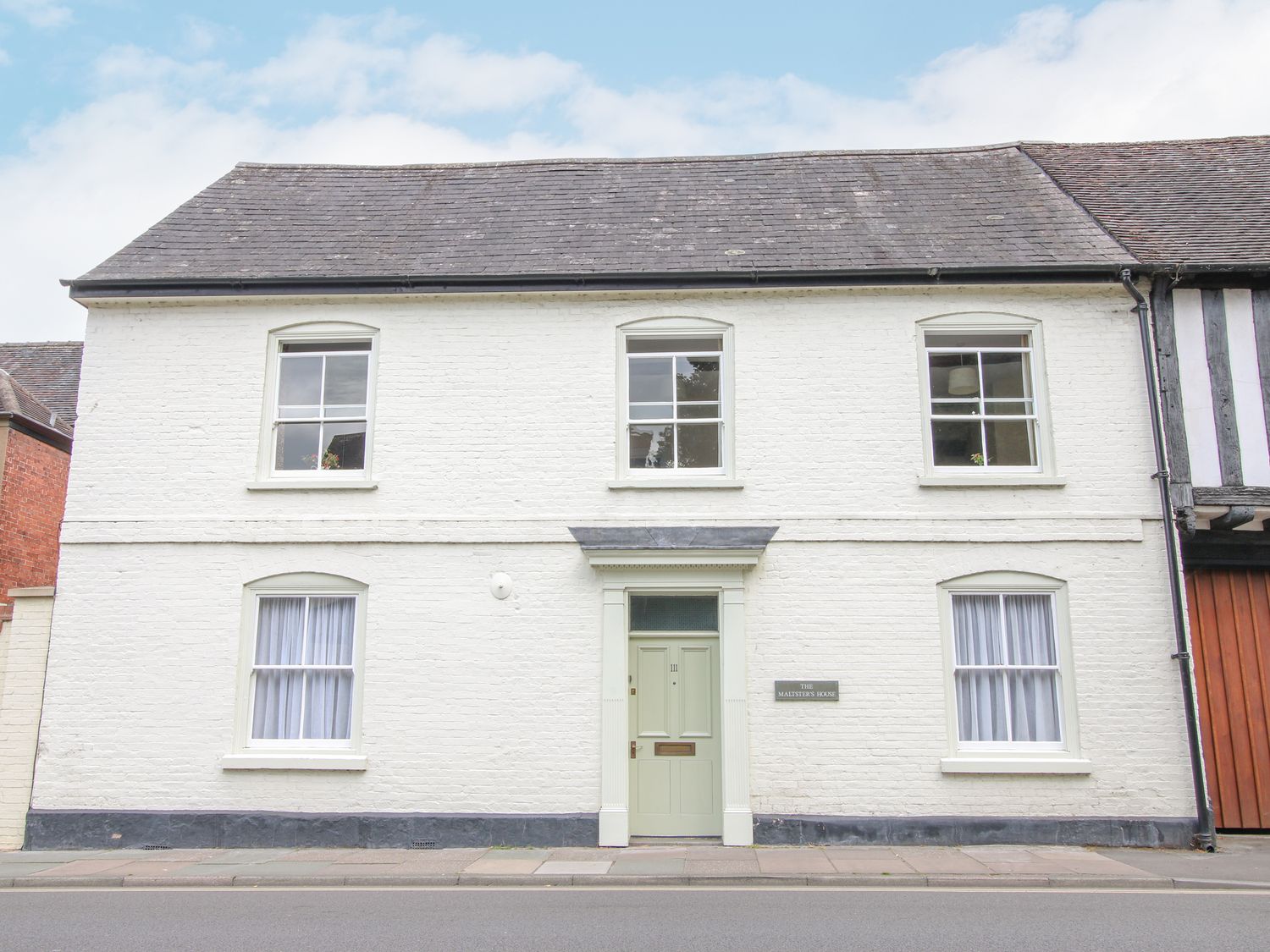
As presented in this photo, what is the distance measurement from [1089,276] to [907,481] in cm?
312

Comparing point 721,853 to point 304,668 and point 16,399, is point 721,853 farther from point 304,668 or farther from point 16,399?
point 16,399

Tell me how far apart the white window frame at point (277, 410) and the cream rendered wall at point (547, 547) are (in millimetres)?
123

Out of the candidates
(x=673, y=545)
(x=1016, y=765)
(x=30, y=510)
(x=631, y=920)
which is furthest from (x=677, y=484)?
(x=30, y=510)

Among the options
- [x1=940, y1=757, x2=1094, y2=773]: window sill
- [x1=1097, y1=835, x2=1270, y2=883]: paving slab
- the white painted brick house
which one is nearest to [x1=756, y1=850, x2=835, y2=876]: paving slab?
the white painted brick house

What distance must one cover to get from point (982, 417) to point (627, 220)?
16.3 ft

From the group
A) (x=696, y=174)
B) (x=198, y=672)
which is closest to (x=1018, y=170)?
(x=696, y=174)

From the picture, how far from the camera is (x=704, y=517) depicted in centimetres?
1068

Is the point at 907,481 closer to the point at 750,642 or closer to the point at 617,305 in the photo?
the point at 750,642

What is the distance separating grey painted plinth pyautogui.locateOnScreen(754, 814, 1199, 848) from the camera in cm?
986

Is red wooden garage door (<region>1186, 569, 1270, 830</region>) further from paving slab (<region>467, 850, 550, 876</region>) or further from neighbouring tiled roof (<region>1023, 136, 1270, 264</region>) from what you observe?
paving slab (<region>467, 850, 550, 876</region>)

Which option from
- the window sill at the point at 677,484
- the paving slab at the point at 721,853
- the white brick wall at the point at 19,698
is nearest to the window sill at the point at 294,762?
the white brick wall at the point at 19,698

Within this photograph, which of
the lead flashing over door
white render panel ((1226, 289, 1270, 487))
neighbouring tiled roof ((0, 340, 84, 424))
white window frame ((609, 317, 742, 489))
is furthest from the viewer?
neighbouring tiled roof ((0, 340, 84, 424))

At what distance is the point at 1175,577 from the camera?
406 inches

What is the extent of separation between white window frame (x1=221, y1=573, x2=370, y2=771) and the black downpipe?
27.8ft
